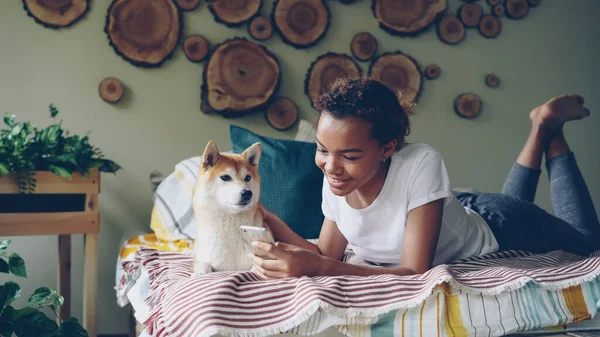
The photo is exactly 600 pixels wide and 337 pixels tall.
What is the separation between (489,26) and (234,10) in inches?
50.2

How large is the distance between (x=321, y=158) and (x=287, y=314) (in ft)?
1.28

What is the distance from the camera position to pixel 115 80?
2.24 meters

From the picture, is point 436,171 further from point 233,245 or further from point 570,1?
point 570,1

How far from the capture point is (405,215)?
115 cm

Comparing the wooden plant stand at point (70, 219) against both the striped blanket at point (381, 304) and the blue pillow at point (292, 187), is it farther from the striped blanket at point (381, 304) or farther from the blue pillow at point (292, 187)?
the striped blanket at point (381, 304)

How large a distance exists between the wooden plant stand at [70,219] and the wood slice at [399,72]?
54.5 inches

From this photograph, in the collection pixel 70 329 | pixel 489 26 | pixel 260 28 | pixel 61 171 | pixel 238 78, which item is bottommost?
pixel 70 329

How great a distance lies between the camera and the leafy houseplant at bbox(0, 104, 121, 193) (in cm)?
171

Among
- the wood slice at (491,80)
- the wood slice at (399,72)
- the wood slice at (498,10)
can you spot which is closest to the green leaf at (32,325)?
the wood slice at (399,72)

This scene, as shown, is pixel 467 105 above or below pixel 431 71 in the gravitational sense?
below

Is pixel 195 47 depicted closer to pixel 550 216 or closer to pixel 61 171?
pixel 61 171

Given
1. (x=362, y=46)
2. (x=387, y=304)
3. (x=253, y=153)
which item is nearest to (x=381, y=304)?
(x=387, y=304)

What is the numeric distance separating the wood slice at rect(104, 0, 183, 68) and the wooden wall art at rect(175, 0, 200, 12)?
26 mm

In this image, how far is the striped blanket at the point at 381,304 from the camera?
79cm
